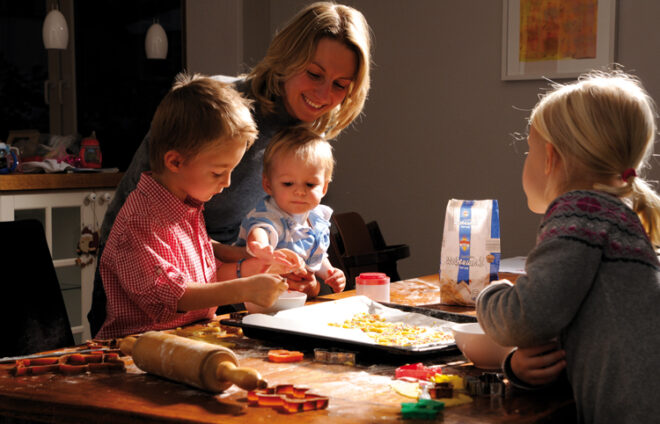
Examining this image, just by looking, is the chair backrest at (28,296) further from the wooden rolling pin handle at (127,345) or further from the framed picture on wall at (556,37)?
the framed picture on wall at (556,37)

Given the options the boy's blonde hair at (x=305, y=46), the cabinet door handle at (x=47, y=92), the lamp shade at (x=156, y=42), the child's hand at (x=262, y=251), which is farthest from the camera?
the cabinet door handle at (x=47, y=92)

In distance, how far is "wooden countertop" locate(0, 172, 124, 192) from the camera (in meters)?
3.22

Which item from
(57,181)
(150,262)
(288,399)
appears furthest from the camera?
(57,181)

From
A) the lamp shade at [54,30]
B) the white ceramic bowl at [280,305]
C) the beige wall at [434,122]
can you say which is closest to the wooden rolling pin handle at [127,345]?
the white ceramic bowl at [280,305]

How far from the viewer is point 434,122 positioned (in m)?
4.09

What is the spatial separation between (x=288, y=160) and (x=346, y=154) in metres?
2.60

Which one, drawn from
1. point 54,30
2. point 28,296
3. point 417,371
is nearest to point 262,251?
point 28,296

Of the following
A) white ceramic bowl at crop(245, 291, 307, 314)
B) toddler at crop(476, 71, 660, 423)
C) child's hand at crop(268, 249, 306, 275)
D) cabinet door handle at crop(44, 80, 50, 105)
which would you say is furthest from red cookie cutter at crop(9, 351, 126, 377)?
cabinet door handle at crop(44, 80, 50, 105)

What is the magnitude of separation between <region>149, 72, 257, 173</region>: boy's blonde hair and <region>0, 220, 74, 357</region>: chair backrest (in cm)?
33

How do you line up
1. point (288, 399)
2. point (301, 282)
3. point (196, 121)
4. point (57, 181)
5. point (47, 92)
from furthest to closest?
point (47, 92) → point (57, 181) → point (301, 282) → point (196, 121) → point (288, 399)

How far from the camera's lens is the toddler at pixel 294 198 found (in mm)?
1910

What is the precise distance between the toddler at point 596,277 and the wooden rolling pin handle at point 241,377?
1.18 feet

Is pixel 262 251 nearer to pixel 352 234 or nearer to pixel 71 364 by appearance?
pixel 71 364

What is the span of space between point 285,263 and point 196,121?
36 centimetres
